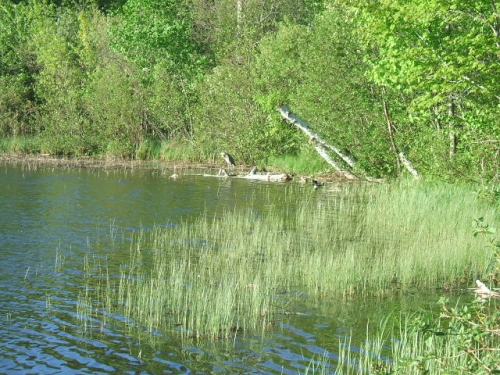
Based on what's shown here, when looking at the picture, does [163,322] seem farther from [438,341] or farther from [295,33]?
[295,33]

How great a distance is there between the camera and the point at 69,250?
633 inches

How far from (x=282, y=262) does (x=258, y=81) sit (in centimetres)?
2276

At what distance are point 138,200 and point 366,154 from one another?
376 inches

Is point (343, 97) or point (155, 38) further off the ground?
point (155, 38)

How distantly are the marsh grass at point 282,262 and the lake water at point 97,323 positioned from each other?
45 centimetres

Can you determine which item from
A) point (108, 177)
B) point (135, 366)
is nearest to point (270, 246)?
point (135, 366)

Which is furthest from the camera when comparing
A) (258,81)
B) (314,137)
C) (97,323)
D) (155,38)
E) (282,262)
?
(155,38)

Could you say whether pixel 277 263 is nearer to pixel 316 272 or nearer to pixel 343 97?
pixel 316 272

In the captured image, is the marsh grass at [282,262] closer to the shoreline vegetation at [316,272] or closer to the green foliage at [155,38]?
the shoreline vegetation at [316,272]

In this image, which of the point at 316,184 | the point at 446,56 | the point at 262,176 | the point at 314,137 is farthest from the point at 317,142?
the point at 446,56

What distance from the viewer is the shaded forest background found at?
17.5m

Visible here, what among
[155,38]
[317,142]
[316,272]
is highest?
[155,38]

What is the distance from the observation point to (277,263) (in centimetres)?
1419

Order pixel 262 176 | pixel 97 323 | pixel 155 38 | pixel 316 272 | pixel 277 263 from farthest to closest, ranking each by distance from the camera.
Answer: pixel 155 38
pixel 262 176
pixel 277 263
pixel 316 272
pixel 97 323
